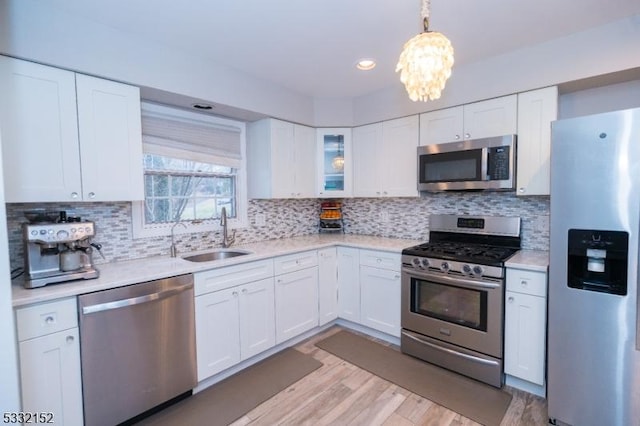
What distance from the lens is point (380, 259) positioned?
9.55ft

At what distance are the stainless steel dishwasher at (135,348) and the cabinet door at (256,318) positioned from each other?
0.42m

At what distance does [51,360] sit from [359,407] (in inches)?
71.8

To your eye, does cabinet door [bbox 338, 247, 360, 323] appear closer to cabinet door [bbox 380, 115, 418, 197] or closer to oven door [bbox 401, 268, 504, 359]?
oven door [bbox 401, 268, 504, 359]

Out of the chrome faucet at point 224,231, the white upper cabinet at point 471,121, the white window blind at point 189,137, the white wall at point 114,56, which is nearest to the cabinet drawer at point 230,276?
the chrome faucet at point 224,231

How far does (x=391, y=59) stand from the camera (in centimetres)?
247

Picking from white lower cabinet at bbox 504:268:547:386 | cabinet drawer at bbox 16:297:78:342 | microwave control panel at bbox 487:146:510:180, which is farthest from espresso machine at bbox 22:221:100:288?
microwave control panel at bbox 487:146:510:180

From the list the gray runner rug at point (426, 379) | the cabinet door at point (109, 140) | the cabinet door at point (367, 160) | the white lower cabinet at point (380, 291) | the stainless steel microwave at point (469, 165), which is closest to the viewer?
the cabinet door at point (109, 140)

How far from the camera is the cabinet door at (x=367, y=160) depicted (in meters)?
3.28

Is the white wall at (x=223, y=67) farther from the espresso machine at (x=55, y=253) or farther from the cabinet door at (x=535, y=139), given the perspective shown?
the espresso machine at (x=55, y=253)

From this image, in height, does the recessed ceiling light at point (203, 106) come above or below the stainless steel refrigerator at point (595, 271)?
above

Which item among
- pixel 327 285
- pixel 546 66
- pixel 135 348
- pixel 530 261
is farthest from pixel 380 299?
pixel 546 66

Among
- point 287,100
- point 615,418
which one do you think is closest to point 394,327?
point 615,418

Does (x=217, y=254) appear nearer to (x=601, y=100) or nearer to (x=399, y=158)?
(x=399, y=158)

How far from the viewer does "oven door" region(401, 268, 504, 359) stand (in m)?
2.22
